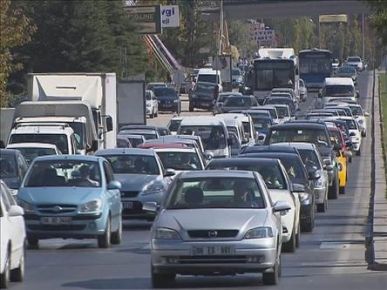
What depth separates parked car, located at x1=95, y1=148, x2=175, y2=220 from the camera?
28.4 meters

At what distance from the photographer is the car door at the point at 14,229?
1770 centimetres

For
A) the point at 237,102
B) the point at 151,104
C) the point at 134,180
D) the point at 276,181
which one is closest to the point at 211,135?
the point at 134,180

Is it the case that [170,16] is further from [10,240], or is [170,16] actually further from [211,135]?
[10,240]

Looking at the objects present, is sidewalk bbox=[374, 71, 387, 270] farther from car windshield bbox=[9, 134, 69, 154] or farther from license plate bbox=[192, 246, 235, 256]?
car windshield bbox=[9, 134, 69, 154]

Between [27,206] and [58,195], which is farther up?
[58,195]

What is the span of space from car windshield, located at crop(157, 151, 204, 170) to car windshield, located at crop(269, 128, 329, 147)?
4618 mm

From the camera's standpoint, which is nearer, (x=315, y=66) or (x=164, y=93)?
(x=164, y=93)

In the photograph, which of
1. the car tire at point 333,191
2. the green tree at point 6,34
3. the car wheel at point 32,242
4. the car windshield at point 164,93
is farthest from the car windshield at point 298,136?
the car windshield at point 164,93

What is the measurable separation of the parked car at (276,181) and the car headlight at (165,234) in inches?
212

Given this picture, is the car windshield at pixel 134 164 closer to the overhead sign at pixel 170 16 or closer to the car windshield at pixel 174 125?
the car windshield at pixel 174 125

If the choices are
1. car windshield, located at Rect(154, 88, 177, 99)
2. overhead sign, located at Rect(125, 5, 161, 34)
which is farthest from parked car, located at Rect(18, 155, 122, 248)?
overhead sign, located at Rect(125, 5, 161, 34)

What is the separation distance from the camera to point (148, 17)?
313 feet

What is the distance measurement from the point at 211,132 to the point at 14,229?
2654 centimetres

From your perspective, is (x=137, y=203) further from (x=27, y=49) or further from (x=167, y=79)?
(x=167, y=79)
